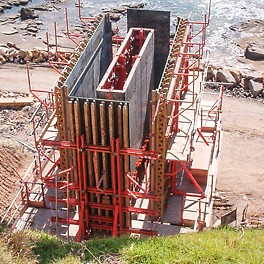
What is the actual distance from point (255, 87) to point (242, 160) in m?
6.09

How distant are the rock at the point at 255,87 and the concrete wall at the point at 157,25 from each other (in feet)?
24.2

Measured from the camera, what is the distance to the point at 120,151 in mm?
14977

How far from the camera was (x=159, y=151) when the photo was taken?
50.2ft

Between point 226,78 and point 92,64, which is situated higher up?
point 92,64

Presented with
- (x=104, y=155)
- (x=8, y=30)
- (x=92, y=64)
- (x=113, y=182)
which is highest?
(x=92, y=64)

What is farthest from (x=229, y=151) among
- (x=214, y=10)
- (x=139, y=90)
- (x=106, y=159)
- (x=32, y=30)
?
(x=214, y=10)

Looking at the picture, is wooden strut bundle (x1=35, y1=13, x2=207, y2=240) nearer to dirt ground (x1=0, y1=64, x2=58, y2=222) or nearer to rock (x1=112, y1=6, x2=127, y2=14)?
dirt ground (x1=0, y1=64, x2=58, y2=222)

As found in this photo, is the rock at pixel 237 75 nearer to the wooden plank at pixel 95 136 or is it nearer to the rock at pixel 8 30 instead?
the wooden plank at pixel 95 136

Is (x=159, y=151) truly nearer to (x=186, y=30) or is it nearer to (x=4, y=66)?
(x=186, y=30)

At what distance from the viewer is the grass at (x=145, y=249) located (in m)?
12.0

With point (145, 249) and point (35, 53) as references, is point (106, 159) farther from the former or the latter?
point (35, 53)

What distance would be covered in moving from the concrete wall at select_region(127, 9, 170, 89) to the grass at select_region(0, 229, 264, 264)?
31.5 ft

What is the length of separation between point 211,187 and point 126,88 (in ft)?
15.6

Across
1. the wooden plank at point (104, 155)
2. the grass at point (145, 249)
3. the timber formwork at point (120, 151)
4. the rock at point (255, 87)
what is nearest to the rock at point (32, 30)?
the rock at point (255, 87)
